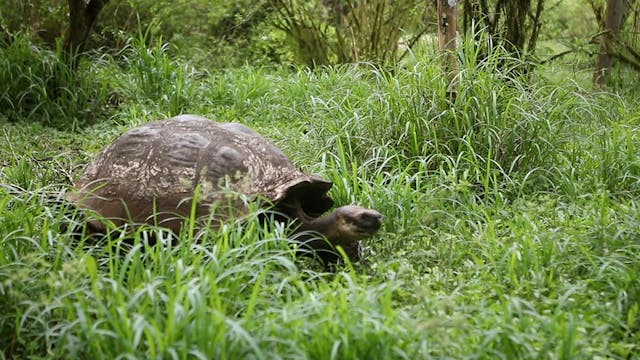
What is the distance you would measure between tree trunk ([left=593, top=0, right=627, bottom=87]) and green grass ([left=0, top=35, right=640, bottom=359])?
2252 mm

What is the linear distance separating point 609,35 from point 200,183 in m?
6.06

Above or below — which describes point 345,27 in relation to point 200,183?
above

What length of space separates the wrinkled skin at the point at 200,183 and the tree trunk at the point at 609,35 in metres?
5.35

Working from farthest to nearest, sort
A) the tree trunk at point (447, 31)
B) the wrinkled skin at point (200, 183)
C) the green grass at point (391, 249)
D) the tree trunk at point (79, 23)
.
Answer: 1. the tree trunk at point (79, 23)
2. the tree trunk at point (447, 31)
3. the wrinkled skin at point (200, 183)
4. the green grass at point (391, 249)

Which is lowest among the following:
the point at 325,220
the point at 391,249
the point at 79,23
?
the point at 391,249

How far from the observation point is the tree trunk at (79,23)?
6645 millimetres

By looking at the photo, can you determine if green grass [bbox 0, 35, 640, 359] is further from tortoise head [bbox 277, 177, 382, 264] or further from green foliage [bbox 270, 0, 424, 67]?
green foliage [bbox 270, 0, 424, 67]

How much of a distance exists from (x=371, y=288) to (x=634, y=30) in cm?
658

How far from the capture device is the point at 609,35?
7828 mm

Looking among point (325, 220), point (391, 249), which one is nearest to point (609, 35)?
point (391, 249)

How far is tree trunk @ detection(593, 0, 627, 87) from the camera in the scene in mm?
7828

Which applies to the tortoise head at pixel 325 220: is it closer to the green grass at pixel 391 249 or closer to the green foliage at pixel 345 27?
the green grass at pixel 391 249

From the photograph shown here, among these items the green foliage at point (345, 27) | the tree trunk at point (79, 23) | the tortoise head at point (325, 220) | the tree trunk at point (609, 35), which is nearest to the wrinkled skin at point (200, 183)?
the tortoise head at point (325, 220)

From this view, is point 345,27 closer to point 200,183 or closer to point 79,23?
point 79,23
